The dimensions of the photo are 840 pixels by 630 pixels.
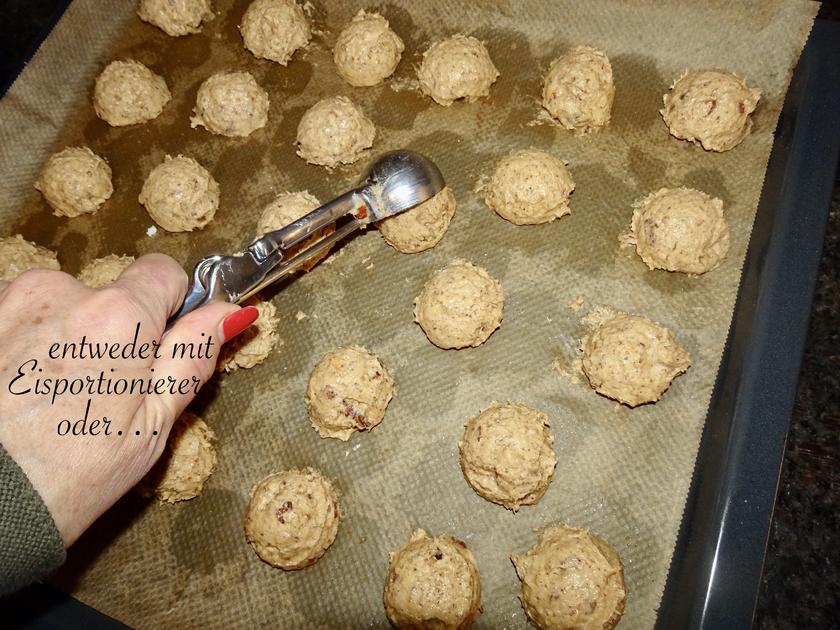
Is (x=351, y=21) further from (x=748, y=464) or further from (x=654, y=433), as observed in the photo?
(x=748, y=464)

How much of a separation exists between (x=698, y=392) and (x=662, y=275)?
47cm

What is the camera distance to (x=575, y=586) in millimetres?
1913

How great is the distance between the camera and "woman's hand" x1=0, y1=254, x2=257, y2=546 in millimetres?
1336

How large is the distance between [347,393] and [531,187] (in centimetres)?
106

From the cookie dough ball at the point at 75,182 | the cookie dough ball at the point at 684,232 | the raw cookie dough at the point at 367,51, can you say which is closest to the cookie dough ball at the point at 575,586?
the cookie dough ball at the point at 684,232

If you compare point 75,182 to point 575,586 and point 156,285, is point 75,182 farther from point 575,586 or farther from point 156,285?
point 575,586

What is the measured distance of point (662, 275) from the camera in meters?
2.28

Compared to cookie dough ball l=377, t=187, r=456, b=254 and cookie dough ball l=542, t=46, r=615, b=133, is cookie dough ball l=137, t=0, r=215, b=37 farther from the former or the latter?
cookie dough ball l=542, t=46, r=615, b=133

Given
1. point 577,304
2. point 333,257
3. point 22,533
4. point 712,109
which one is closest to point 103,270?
point 333,257

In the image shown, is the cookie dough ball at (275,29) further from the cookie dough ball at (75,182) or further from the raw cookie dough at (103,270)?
the raw cookie dough at (103,270)

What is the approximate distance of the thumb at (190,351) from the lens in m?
1.48

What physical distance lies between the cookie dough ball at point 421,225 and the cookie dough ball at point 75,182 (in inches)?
51.5

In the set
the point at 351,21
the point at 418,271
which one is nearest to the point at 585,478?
the point at 418,271

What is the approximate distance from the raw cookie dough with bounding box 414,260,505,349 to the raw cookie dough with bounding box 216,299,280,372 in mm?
618
